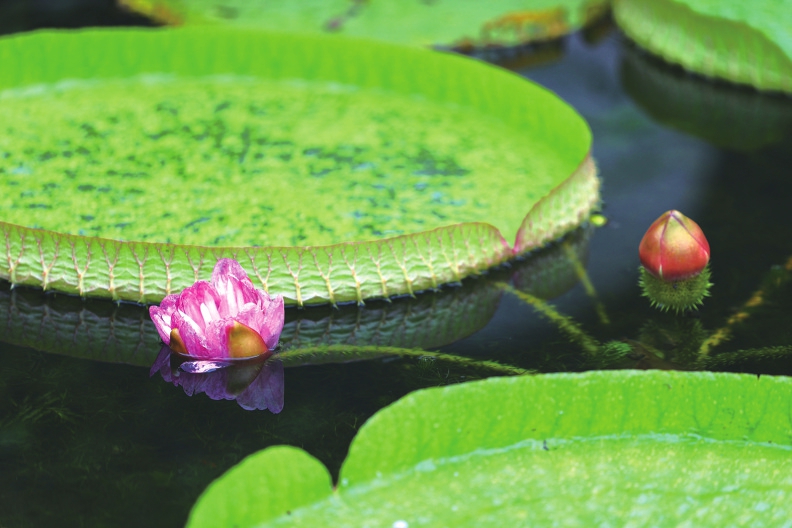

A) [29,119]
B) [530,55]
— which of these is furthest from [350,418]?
[530,55]

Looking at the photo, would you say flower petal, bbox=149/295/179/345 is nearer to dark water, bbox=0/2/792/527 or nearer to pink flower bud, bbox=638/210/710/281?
dark water, bbox=0/2/792/527

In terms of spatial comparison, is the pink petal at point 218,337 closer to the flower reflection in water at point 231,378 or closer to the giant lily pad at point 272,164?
the flower reflection in water at point 231,378

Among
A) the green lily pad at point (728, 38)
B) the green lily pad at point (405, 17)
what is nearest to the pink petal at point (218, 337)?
the green lily pad at point (405, 17)

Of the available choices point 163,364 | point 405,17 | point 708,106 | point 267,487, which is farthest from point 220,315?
point 708,106

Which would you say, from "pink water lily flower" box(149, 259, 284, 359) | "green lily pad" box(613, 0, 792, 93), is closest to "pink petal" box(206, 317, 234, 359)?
"pink water lily flower" box(149, 259, 284, 359)

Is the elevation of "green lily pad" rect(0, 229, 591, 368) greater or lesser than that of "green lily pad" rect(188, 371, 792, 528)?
lesser

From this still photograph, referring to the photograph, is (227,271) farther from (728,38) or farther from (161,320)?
(728,38)

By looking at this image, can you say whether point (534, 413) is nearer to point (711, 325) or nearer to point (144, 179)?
point (711, 325)
